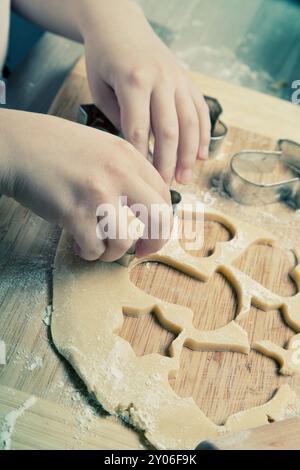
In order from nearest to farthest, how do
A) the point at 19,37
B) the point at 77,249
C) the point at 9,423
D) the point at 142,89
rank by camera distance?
the point at 9,423 → the point at 77,249 → the point at 142,89 → the point at 19,37

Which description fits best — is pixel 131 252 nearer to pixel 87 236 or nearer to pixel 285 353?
pixel 87 236

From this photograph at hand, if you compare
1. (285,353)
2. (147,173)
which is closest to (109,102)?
(147,173)

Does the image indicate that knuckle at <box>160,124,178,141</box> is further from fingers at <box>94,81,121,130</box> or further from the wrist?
the wrist

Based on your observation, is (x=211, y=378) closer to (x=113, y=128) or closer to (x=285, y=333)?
(x=285, y=333)

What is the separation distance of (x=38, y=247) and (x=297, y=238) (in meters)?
Result: 0.43

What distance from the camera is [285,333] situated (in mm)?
828

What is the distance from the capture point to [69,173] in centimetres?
71

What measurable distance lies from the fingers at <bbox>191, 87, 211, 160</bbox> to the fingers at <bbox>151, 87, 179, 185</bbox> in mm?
77

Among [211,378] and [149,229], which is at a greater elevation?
[149,229]

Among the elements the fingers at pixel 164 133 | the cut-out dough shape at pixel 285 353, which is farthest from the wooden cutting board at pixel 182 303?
the fingers at pixel 164 133

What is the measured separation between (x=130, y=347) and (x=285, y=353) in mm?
222
